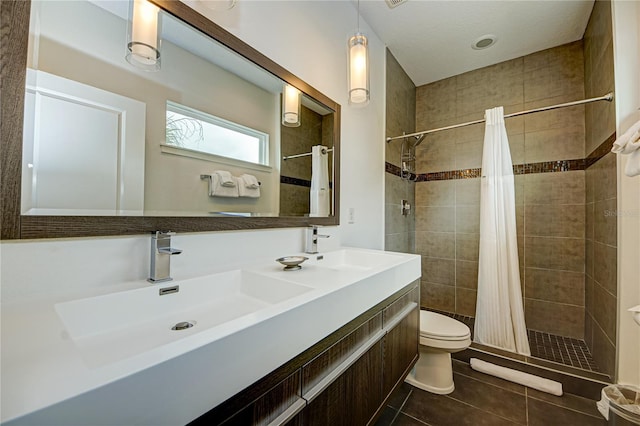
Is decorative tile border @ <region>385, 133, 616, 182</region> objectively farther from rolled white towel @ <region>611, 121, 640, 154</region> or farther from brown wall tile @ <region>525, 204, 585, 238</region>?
rolled white towel @ <region>611, 121, 640, 154</region>

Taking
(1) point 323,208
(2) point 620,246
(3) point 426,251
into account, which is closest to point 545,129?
(2) point 620,246

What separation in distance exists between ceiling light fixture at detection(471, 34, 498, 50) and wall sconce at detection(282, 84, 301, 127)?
6.30ft

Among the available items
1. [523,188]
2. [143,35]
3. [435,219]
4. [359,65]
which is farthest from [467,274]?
[143,35]

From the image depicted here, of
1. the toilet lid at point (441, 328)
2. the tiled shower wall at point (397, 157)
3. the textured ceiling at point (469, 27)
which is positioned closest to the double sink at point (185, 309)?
the toilet lid at point (441, 328)

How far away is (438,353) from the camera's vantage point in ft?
5.85

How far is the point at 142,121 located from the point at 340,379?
1103 mm

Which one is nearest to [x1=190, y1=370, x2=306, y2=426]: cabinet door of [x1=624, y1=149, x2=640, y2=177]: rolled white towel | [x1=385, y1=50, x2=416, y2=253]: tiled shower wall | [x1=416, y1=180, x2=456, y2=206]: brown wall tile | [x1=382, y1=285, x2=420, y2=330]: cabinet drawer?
[x1=382, y1=285, x2=420, y2=330]: cabinet drawer

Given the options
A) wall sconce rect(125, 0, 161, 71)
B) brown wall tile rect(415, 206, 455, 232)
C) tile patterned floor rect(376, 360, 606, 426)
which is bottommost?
tile patterned floor rect(376, 360, 606, 426)

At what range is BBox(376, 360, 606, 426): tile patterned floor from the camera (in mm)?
1510

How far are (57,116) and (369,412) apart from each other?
1456mm

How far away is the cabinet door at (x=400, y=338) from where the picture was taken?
1.22m

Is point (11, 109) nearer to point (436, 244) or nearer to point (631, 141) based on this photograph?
point (631, 141)

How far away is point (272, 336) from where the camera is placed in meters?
0.65

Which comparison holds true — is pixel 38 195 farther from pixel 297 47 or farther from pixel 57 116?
pixel 297 47
